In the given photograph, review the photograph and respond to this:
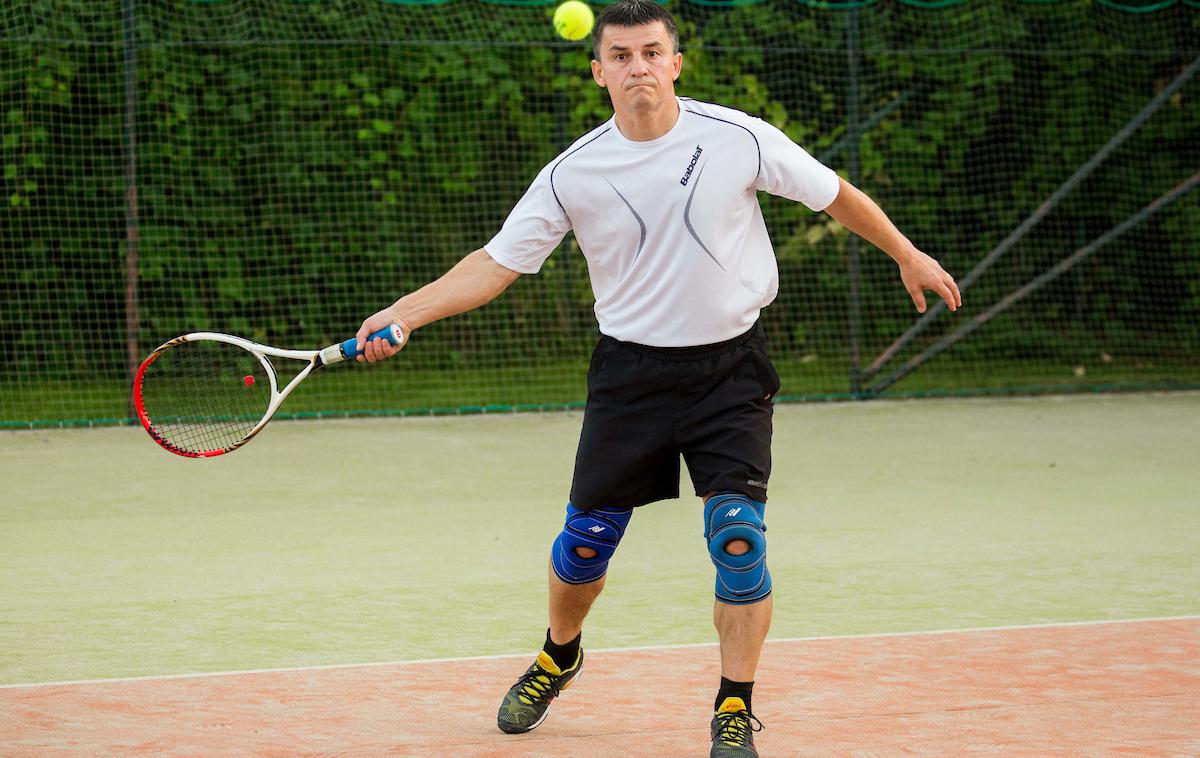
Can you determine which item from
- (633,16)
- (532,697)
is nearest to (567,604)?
(532,697)

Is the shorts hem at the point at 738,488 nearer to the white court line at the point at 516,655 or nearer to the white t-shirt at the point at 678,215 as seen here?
the white t-shirt at the point at 678,215

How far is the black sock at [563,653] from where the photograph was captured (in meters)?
3.69

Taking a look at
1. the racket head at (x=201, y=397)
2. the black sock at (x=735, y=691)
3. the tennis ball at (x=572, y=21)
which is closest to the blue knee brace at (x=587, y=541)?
the black sock at (x=735, y=691)

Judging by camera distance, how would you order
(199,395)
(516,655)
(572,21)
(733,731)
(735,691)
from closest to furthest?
1. (733,731)
2. (735,691)
3. (516,655)
4. (199,395)
5. (572,21)

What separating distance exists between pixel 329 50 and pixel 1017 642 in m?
8.40

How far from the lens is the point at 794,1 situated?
1159cm

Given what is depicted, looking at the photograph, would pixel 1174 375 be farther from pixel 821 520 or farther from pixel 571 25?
pixel 821 520

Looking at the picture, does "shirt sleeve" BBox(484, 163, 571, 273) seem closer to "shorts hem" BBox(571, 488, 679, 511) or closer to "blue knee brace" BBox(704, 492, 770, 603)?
"shorts hem" BBox(571, 488, 679, 511)

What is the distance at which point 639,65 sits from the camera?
342cm

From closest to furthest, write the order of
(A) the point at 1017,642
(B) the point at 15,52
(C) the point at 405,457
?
1. (A) the point at 1017,642
2. (C) the point at 405,457
3. (B) the point at 15,52

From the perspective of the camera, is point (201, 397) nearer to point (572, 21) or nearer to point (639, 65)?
point (639, 65)

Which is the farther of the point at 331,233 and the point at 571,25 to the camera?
the point at 331,233

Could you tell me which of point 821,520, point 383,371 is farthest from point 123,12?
point 821,520

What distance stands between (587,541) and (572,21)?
7031 mm
